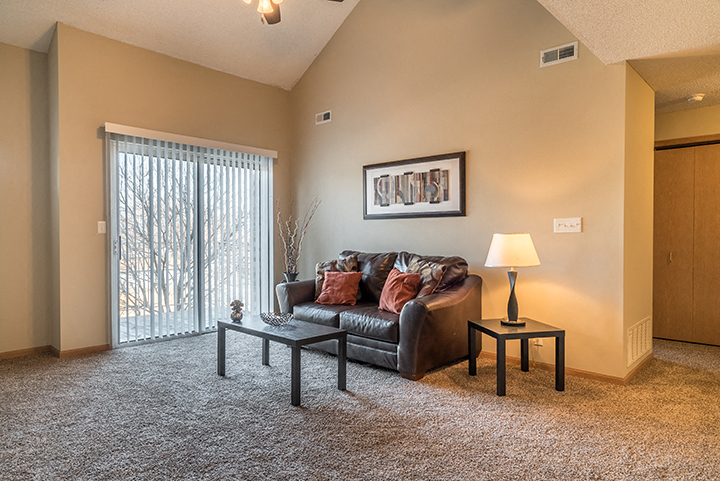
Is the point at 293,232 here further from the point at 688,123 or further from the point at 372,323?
the point at 688,123

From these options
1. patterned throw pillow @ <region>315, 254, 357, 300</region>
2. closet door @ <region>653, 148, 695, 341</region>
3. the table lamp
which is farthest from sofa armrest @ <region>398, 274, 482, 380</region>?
closet door @ <region>653, 148, 695, 341</region>

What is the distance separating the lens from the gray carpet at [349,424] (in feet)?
7.11

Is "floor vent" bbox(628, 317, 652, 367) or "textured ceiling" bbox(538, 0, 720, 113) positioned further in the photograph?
"floor vent" bbox(628, 317, 652, 367)

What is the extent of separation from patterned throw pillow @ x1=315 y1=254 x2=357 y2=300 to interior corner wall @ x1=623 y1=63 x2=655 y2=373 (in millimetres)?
2474

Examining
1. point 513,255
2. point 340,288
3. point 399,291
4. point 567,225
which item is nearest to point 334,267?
point 340,288

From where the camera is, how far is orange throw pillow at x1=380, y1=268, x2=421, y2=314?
12.8 ft

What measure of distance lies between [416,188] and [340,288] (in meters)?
1.32

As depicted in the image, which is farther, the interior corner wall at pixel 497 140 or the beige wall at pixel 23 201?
the beige wall at pixel 23 201

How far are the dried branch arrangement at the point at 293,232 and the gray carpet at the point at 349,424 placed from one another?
2.11m

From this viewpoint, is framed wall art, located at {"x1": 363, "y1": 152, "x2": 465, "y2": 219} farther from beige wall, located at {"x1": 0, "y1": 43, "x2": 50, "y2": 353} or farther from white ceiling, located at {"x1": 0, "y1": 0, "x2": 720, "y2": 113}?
beige wall, located at {"x1": 0, "y1": 43, "x2": 50, "y2": 353}

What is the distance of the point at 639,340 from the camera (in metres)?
3.82

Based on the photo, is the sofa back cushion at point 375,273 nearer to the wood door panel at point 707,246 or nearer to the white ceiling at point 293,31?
the white ceiling at point 293,31

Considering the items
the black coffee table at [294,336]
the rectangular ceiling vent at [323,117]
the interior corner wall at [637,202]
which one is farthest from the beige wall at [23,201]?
the interior corner wall at [637,202]

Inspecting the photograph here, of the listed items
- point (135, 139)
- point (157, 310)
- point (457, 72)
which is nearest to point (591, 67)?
point (457, 72)
